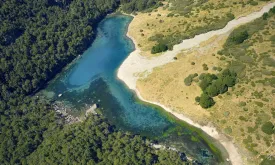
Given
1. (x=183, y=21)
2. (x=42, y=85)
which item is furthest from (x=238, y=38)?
(x=42, y=85)

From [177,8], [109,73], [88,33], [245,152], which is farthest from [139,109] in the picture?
[177,8]

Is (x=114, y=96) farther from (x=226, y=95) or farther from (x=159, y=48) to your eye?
(x=226, y=95)

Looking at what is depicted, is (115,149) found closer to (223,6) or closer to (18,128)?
(18,128)

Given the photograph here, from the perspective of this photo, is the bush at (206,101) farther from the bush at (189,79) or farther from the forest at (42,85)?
the forest at (42,85)

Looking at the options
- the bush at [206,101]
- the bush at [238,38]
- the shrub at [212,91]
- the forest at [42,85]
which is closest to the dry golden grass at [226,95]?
the bush at [206,101]

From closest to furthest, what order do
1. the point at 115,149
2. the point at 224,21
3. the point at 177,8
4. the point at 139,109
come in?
the point at 115,149 < the point at 139,109 < the point at 224,21 < the point at 177,8

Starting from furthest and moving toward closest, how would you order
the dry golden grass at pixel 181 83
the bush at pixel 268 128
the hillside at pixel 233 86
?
the dry golden grass at pixel 181 83 → the hillside at pixel 233 86 → the bush at pixel 268 128
